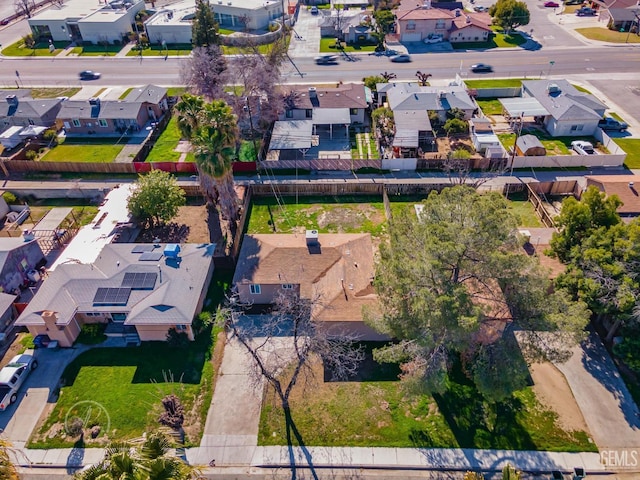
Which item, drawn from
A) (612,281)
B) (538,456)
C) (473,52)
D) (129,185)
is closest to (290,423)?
(538,456)

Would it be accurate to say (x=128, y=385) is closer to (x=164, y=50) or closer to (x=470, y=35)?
(x=164, y=50)

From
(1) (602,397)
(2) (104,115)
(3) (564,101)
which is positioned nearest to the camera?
(1) (602,397)

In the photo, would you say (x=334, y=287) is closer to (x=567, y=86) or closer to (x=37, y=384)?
(x=37, y=384)

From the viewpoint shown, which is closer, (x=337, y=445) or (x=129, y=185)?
(x=337, y=445)

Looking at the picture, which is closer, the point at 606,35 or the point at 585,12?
the point at 606,35

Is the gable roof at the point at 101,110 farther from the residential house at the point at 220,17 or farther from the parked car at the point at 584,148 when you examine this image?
the parked car at the point at 584,148

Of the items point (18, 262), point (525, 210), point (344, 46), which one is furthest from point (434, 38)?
point (18, 262)

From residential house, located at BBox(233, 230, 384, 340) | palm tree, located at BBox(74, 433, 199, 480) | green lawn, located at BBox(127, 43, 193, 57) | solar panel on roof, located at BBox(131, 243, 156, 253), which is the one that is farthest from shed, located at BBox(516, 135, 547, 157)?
green lawn, located at BBox(127, 43, 193, 57)

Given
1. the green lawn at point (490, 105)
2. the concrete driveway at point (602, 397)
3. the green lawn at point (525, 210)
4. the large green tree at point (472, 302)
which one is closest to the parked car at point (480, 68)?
the green lawn at point (490, 105)
